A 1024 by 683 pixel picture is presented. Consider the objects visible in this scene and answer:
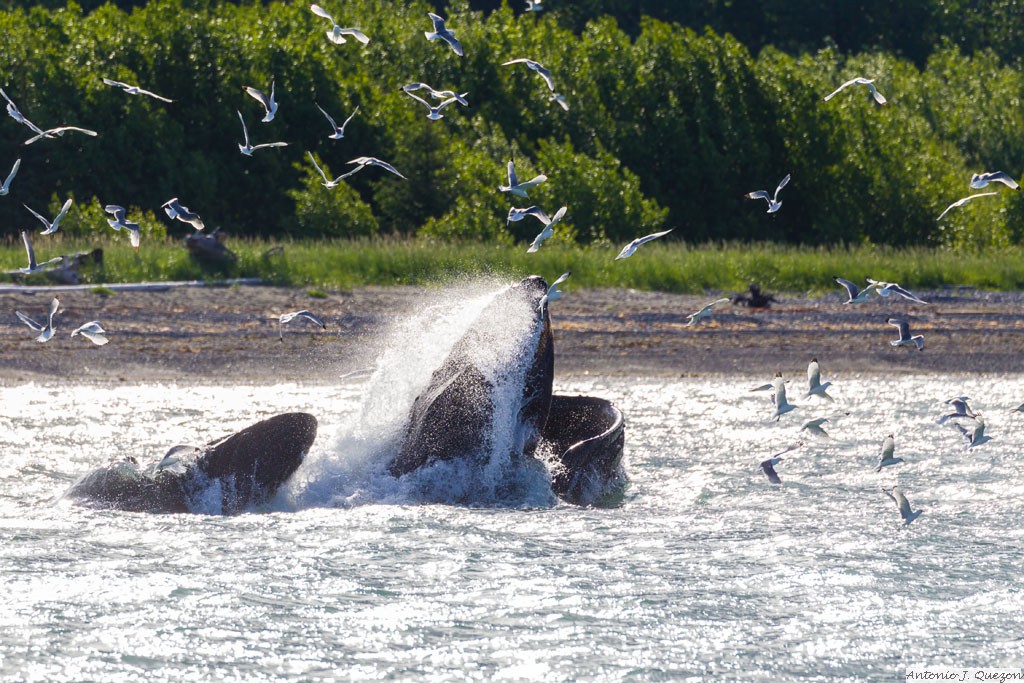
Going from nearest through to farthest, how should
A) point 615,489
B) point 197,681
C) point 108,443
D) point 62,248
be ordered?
1. point 197,681
2. point 615,489
3. point 108,443
4. point 62,248

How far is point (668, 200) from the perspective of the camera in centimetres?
5794

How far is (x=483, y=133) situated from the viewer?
179 feet

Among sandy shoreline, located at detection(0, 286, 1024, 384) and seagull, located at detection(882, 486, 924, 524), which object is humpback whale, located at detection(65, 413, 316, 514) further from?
sandy shoreline, located at detection(0, 286, 1024, 384)

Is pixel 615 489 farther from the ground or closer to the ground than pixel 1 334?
farther from the ground

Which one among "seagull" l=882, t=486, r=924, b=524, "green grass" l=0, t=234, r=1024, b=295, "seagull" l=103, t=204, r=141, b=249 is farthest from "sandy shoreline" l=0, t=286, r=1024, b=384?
"seagull" l=882, t=486, r=924, b=524

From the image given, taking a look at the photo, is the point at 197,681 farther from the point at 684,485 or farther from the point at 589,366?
the point at 589,366

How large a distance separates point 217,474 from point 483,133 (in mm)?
42728

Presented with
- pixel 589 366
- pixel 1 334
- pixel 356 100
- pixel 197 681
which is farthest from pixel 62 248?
pixel 197 681

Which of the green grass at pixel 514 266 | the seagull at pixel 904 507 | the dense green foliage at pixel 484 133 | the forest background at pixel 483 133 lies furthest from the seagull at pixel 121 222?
the dense green foliage at pixel 484 133

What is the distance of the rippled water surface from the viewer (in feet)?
32.8

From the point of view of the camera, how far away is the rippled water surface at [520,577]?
9992 millimetres

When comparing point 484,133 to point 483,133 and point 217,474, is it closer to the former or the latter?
point 483,133

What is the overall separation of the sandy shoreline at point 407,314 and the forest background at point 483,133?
11.5 metres

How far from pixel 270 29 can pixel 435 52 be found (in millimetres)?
6912
